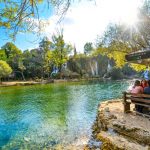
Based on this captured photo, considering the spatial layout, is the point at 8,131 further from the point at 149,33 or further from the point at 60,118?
the point at 149,33

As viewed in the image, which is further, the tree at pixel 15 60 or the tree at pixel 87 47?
the tree at pixel 87 47

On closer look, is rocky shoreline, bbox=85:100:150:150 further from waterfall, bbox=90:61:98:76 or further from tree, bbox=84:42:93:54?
tree, bbox=84:42:93:54

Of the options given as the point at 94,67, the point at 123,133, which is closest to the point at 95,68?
the point at 94,67

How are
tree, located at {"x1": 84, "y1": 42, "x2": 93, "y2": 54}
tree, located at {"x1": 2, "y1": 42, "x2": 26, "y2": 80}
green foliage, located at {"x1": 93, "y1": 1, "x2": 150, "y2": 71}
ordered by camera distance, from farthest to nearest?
tree, located at {"x1": 84, "y1": 42, "x2": 93, "y2": 54}, tree, located at {"x1": 2, "y1": 42, "x2": 26, "y2": 80}, green foliage, located at {"x1": 93, "y1": 1, "x2": 150, "y2": 71}

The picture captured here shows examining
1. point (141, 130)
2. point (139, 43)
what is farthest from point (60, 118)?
point (139, 43)

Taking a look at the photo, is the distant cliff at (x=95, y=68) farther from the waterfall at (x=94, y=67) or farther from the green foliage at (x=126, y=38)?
the green foliage at (x=126, y=38)

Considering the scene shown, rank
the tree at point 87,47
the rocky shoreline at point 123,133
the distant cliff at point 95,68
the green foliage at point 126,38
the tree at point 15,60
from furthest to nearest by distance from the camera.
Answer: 1. the tree at point 87,47
2. the distant cliff at point 95,68
3. the tree at point 15,60
4. the green foliage at point 126,38
5. the rocky shoreline at point 123,133

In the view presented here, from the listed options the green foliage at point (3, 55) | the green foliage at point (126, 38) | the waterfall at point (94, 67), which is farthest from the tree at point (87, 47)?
the green foliage at point (126, 38)

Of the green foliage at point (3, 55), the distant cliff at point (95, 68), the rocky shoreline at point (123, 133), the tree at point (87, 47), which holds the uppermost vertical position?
the tree at point (87, 47)

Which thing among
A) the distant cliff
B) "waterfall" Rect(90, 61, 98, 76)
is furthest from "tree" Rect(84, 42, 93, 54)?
"waterfall" Rect(90, 61, 98, 76)

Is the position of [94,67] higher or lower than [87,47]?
lower

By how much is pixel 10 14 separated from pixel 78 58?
8892cm

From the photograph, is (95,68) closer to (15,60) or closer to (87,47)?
(87,47)

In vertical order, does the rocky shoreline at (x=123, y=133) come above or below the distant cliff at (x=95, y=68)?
below
